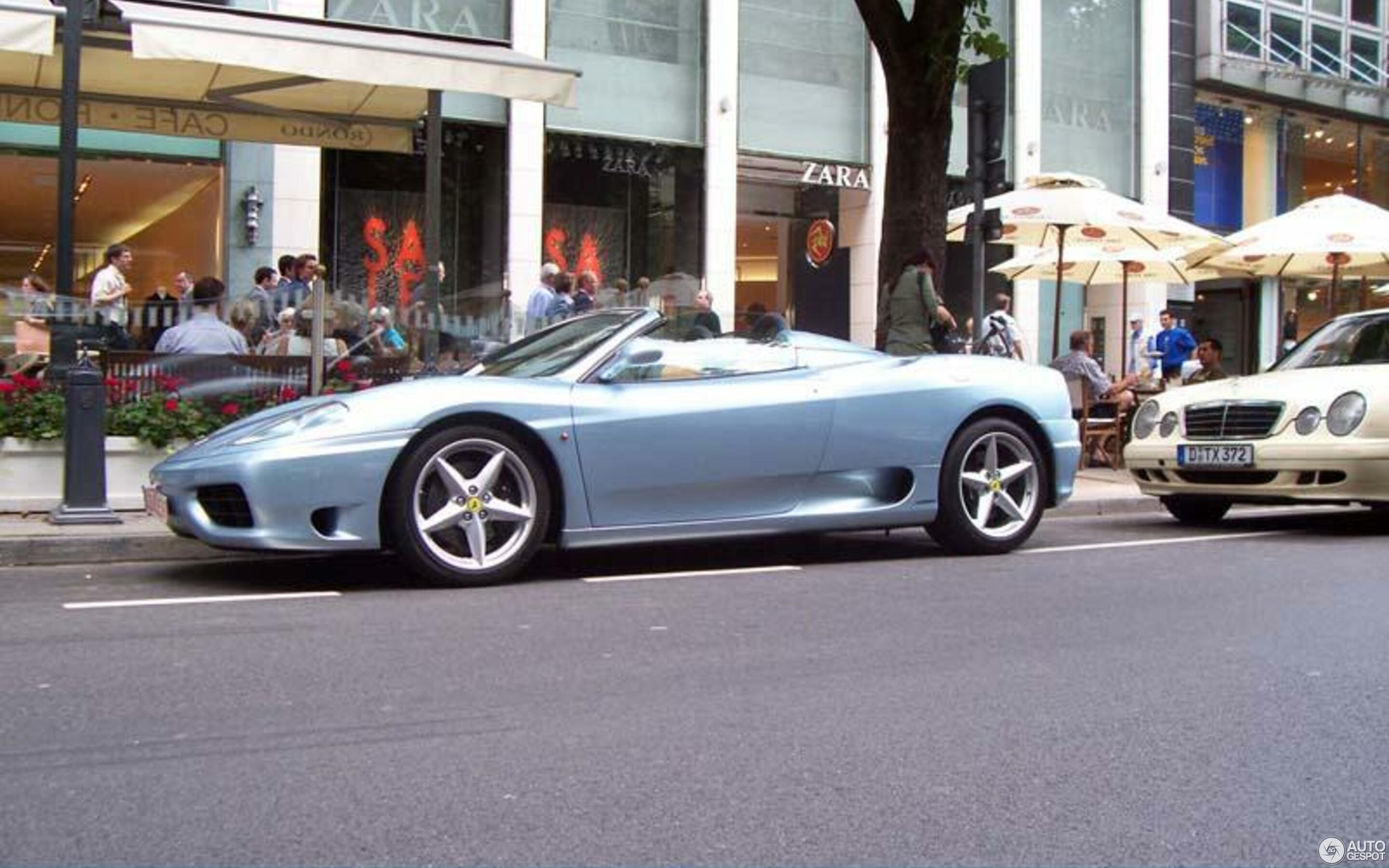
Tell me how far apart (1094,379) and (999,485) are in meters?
5.81

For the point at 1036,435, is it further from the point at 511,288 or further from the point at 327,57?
the point at 511,288

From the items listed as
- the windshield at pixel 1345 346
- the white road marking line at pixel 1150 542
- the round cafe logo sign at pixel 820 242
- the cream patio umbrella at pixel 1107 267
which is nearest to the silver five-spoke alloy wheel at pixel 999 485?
the white road marking line at pixel 1150 542

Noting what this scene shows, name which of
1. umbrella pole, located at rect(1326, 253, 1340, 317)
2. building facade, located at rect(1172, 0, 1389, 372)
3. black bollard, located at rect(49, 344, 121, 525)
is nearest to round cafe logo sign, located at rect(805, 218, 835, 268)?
umbrella pole, located at rect(1326, 253, 1340, 317)

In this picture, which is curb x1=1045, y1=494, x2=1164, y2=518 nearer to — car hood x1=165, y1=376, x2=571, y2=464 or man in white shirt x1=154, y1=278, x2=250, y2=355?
car hood x1=165, y1=376, x2=571, y2=464

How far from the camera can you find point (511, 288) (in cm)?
1652

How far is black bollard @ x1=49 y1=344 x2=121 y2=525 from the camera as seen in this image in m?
7.47

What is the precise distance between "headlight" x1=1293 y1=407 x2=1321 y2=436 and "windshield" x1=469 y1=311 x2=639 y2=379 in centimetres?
430

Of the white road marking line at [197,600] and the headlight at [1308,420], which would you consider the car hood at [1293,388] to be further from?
the white road marking line at [197,600]

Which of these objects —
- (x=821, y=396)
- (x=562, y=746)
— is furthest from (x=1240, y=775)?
(x=821, y=396)

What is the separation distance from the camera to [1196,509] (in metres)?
9.45

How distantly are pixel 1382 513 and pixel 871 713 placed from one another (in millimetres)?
6884

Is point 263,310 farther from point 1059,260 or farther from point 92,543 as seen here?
point 1059,260

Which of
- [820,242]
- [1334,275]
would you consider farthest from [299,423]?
[820,242]

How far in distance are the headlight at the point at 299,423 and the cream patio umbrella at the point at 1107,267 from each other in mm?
10140
